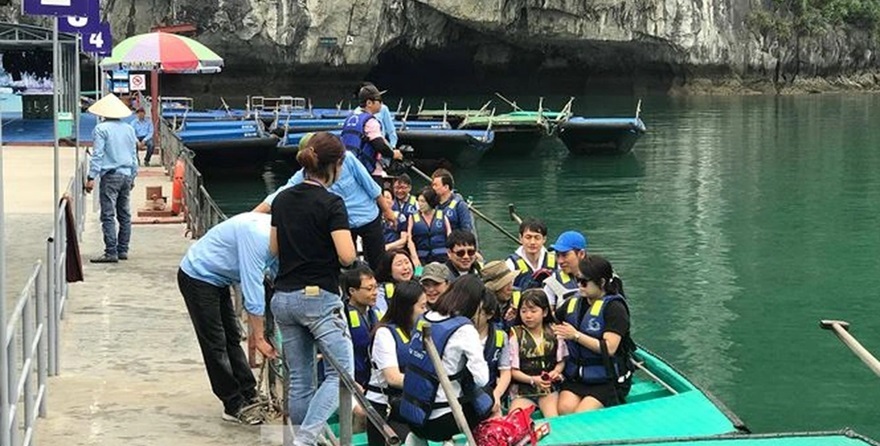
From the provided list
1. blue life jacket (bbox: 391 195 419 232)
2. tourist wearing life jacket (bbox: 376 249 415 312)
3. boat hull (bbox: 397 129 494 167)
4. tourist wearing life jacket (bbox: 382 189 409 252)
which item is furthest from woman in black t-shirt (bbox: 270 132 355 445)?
boat hull (bbox: 397 129 494 167)

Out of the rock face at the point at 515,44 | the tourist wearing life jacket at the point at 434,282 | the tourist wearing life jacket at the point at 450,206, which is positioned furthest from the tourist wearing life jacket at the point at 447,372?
the rock face at the point at 515,44

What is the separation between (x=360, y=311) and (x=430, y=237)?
13.9ft

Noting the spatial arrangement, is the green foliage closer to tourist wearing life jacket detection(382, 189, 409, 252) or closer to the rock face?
the rock face

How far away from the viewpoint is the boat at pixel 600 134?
109 ft

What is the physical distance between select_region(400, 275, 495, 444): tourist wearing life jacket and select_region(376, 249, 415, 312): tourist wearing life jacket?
217 centimetres

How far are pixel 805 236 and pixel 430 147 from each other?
36.0ft

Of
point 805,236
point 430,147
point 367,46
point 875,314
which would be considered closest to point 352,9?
point 367,46

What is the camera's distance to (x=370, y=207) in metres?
8.64

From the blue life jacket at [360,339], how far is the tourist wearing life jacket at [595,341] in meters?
1.17

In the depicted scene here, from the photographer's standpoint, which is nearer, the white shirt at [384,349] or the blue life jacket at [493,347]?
the white shirt at [384,349]

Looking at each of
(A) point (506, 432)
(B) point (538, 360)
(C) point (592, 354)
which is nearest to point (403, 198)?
(B) point (538, 360)

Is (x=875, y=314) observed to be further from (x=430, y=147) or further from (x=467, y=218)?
(x=430, y=147)

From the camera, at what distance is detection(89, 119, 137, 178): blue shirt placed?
12.3 meters

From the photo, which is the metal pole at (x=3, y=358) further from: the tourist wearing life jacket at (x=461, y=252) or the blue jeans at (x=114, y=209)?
the blue jeans at (x=114, y=209)
